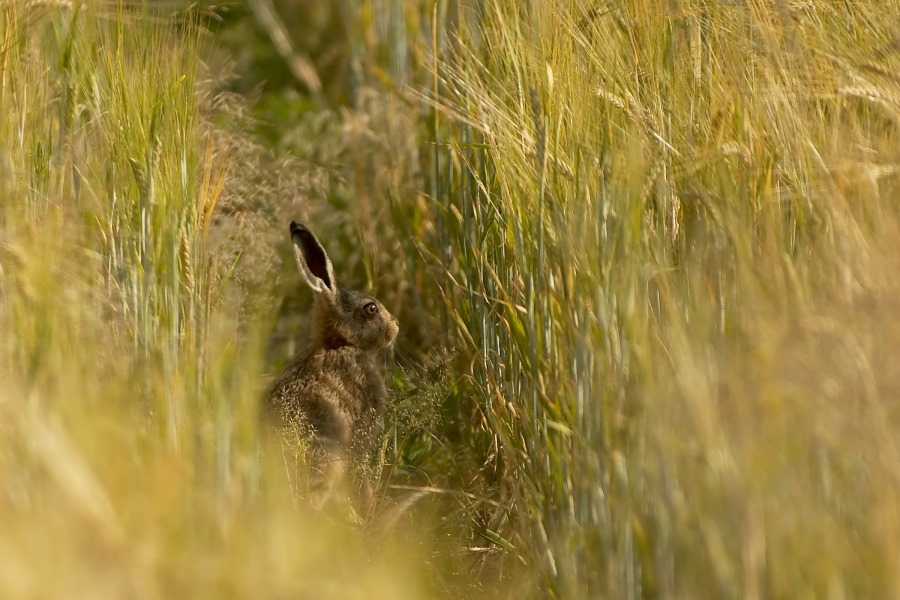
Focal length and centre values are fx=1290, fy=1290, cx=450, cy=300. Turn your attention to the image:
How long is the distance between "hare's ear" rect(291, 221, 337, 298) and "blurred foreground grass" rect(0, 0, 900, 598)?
6.4 inches

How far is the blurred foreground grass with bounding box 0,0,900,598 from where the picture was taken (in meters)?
2.26

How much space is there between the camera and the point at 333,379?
4.89m

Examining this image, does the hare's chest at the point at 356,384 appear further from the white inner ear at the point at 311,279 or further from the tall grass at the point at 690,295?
the tall grass at the point at 690,295

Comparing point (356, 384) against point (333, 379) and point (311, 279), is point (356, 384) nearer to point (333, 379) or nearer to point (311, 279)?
point (333, 379)

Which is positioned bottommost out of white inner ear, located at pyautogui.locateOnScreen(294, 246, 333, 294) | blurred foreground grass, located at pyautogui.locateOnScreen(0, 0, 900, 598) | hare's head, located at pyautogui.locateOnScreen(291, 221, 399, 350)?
hare's head, located at pyautogui.locateOnScreen(291, 221, 399, 350)

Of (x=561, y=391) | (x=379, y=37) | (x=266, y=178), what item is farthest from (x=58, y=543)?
(x=379, y=37)

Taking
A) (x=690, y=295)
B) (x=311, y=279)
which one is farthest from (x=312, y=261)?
(x=690, y=295)

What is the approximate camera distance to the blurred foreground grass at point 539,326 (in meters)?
2.26

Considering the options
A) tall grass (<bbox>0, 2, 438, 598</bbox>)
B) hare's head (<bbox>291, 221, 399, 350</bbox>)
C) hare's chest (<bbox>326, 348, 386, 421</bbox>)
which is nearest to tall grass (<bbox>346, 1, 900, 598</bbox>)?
tall grass (<bbox>0, 2, 438, 598</bbox>)

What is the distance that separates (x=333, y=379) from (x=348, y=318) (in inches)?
11.3

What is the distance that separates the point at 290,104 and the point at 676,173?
3854mm

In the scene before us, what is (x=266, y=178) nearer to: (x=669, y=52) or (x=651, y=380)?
(x=669, y=52)

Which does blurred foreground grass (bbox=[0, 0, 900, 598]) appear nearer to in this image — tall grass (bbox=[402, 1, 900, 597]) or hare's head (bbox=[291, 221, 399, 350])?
tall grass (bbox=[402, 1, 900, 597])

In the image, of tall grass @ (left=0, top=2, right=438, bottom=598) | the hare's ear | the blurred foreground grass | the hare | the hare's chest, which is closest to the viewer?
tall grass @ (left=0, top=2, right=438, bottom=598)
